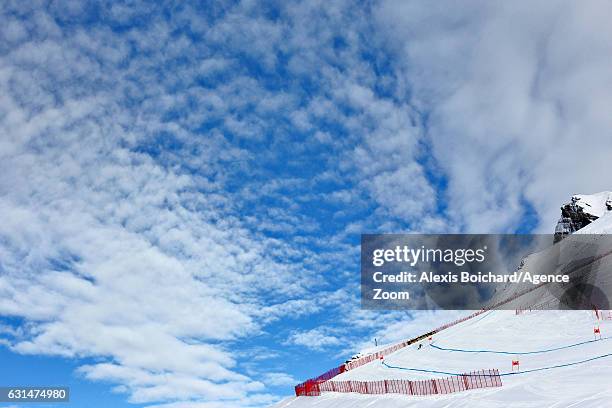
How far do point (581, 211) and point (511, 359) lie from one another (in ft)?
294

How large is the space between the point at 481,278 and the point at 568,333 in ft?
306

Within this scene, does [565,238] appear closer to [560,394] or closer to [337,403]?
[337,403]

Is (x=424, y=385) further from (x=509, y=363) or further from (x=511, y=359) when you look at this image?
(x=511, y=359)

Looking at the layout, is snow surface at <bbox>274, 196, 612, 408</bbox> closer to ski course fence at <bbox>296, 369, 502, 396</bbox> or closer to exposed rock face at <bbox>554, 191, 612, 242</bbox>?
ski course fence at <bbox>296, 369, 502, 396</bbox>

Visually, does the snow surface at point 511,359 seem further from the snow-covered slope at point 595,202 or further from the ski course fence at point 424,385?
the snow-covered slope at point 595,202

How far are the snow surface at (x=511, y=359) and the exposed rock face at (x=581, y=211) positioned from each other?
56.9 m

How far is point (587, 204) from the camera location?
360 feet

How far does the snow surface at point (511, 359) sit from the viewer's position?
20.4m

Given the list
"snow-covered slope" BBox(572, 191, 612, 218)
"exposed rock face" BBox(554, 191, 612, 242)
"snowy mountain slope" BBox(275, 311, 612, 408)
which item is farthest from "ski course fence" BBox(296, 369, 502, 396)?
"snow-covered slope" BBox(572, 191, 612, 218)

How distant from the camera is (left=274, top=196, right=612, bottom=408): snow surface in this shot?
803 inches

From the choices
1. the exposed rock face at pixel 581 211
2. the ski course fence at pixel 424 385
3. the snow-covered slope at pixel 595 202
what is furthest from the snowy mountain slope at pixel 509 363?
the snow-covered slope at pixel 595 202

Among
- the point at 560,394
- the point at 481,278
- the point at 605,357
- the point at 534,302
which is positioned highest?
the point at 481,278

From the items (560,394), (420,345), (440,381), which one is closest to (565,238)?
(420,345)

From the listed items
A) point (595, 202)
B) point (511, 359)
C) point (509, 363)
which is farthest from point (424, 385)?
point (595, 202)
